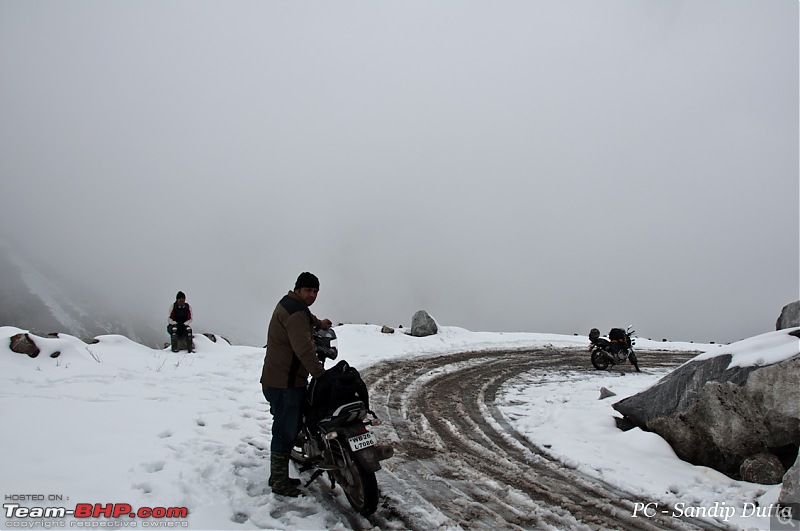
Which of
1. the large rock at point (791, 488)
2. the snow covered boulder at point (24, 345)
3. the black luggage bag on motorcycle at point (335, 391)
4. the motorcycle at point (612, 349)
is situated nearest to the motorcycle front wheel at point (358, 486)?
the black luggage bag on motorcycle at point (335, 391)

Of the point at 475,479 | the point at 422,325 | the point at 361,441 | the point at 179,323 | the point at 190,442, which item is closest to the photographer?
the point at 361,441

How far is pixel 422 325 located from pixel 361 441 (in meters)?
17.7

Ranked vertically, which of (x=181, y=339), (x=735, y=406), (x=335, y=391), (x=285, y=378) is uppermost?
(x=181, y=339)

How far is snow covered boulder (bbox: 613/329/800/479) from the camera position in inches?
234

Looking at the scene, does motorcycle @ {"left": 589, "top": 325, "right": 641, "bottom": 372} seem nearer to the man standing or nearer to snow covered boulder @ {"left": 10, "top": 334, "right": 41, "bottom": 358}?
the man standing

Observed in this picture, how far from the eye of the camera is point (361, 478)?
4.45 meters

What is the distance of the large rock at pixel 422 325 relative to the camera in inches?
861

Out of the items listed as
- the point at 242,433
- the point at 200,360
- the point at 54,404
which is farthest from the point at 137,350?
the point at 242,433

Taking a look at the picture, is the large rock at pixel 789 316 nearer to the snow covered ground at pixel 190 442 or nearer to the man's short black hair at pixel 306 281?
the snow covered ground at pixel 190 442

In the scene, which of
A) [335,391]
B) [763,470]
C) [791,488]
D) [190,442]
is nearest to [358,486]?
[335,391]

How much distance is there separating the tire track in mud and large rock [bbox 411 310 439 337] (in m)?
10.9

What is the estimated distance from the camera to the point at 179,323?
555 inches

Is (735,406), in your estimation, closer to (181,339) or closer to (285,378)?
(285,378)

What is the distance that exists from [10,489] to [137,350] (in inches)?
393
